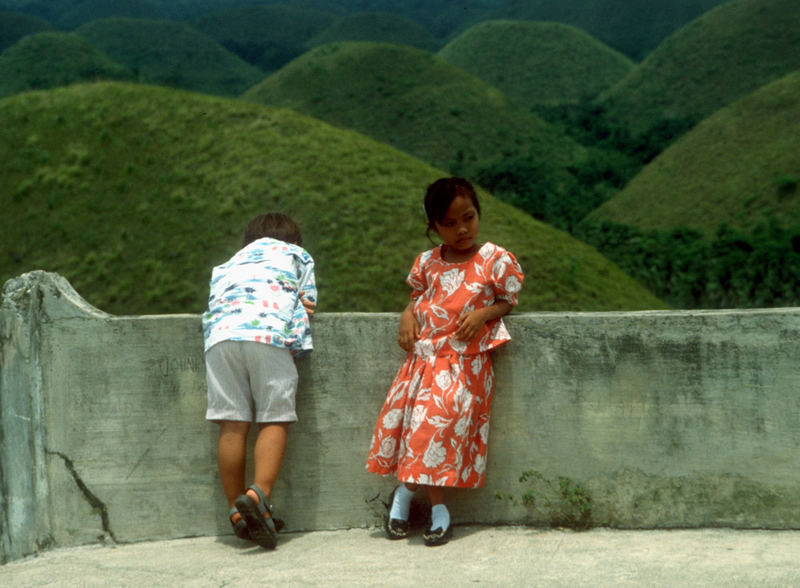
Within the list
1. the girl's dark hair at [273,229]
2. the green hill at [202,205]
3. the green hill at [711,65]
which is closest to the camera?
the girl's dark hair at [273,229]

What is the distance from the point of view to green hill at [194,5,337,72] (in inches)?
3816

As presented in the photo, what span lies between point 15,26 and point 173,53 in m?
14.4

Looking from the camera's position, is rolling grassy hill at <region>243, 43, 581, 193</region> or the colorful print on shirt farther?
rolling grassy hill at <region>243, 43, 581, 193</region>

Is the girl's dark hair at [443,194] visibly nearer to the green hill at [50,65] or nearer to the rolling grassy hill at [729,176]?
the rolling grassy hill at [729,176]

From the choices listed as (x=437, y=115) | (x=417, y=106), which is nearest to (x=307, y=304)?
(x=437, y=115)

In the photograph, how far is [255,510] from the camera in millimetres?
3764

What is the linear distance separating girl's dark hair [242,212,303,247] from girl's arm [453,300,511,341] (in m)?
0.93

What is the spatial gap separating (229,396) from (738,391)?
1.95 m

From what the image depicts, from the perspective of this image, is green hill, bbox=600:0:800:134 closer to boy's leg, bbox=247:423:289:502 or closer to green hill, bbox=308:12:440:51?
green hill, bbox=308:12:440:51

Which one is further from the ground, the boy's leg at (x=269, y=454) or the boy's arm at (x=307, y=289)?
the boy's arm at (x=307, y=289)

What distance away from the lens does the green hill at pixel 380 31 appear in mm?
89000

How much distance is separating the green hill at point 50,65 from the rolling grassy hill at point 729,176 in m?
32.9

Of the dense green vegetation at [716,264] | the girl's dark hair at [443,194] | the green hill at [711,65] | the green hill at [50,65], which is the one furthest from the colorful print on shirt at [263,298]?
the green hill at [50,65]

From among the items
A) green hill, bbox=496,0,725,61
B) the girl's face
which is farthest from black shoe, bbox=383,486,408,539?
green hill, bbox=496,0,725,61
